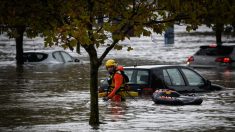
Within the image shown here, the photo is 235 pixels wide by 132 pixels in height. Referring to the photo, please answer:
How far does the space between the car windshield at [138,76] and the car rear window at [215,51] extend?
41.7 feet

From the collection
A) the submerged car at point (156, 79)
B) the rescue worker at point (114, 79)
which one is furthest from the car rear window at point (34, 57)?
the rescue worker at point (114, 79)

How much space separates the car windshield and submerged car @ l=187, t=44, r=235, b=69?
1270 cm

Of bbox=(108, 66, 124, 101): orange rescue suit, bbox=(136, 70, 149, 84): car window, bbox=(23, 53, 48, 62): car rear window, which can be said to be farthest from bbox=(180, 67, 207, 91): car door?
bbox=(23, 53, 48, 62): car rear window

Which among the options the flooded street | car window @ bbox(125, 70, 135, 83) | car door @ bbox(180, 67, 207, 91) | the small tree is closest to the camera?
the small tree

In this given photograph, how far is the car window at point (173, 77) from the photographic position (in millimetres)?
26828

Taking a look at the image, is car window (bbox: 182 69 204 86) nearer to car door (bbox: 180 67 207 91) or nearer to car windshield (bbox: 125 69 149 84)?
car door (bbox: 180 67 207 91)

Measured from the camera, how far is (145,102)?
2541cm

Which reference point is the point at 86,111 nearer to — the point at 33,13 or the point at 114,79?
the point at 114,79

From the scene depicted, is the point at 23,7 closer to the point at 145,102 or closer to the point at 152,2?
the point at 152,2

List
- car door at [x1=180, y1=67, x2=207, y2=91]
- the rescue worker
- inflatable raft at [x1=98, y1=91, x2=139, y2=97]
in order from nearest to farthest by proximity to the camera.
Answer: the rescue worker < inflatable raft at [x1=98, y1=91, x2=139, y2=97] < car door at [x1=180, y1=67, x2=207, y2=91]

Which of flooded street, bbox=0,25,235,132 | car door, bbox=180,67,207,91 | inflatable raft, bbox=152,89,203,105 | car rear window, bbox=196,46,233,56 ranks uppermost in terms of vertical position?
car rear window, bbox=196,46,233,56

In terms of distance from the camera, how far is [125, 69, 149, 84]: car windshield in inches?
1039

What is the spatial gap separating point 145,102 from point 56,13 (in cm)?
742

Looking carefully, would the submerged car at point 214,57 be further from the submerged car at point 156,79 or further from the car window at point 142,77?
the car window at point 142,77
